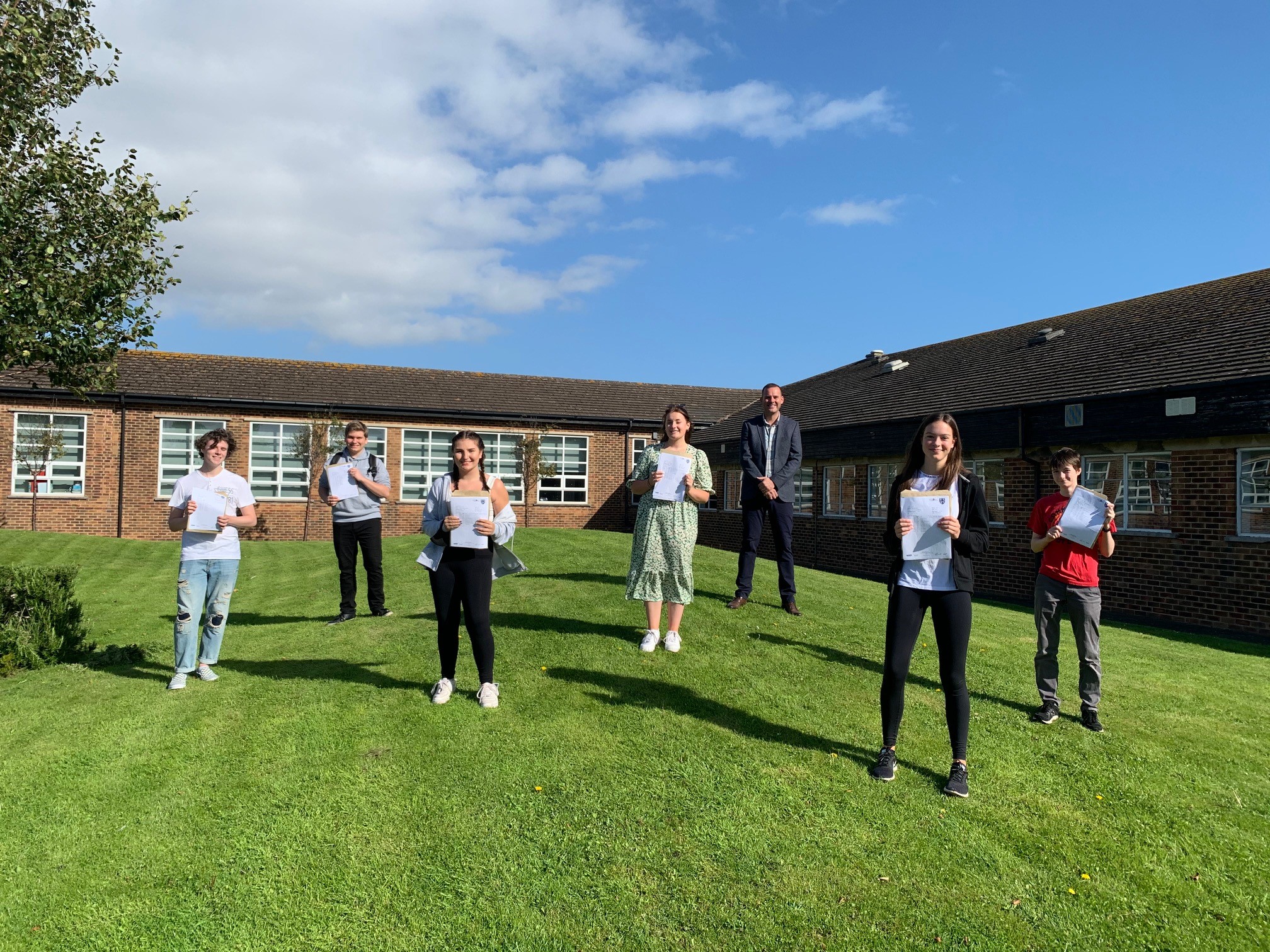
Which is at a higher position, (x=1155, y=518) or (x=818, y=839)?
(x=1155, y=518)

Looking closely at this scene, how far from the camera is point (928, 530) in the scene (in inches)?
169

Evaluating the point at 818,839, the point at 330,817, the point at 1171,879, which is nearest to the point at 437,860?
the point at 330,817

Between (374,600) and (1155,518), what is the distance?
12.5 meters

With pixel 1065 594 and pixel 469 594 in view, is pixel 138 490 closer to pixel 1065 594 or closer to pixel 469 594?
pixel 469 594

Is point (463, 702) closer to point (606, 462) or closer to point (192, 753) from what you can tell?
point (192, 753)

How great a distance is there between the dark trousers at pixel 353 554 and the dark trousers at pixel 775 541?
397cm

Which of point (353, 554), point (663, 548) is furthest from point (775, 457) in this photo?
point (353, 554)

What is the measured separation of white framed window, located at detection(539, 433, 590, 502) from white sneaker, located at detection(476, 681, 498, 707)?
22156mm

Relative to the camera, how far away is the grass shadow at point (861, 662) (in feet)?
19.1

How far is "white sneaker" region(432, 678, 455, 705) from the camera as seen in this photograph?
5.46 metres

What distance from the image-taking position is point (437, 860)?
3518mm

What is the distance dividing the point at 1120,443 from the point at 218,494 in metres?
13.9

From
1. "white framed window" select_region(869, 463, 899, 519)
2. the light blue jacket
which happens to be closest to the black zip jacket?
the light blue jacket

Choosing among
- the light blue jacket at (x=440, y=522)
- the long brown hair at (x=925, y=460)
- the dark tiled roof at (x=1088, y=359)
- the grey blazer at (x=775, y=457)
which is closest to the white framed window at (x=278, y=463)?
the dark tiled roof at (x=1088, y=359)
